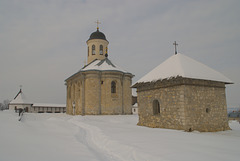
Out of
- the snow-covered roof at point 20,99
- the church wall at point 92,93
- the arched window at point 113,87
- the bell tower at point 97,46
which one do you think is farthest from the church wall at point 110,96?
the snow-covered roof at point 20,99

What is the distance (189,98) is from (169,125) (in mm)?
1899

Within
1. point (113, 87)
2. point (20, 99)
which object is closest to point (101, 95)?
point (113, 87)

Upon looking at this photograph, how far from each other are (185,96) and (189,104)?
484mm

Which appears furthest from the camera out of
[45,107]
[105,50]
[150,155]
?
[45,107]

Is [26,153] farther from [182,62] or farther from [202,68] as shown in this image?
[202,68]

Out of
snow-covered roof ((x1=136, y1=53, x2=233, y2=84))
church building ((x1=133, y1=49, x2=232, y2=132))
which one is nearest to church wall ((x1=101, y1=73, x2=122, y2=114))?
church building ((x1=133, y1=49, x2=232, y2=132))

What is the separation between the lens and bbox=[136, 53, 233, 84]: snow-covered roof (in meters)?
9.77

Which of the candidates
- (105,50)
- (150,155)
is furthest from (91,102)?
(150,155)

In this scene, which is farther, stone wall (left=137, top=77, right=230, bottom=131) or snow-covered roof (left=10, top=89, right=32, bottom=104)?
snow-covered roof (left=10, top=89, right=32, bottom=104)

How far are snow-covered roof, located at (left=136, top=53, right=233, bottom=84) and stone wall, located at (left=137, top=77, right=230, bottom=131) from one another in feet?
1.07

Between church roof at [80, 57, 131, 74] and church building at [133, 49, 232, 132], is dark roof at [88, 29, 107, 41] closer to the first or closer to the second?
→ church roof at [80, 57, 131, 74]

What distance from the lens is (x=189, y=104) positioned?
9.48m

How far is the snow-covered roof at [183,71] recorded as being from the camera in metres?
9.77

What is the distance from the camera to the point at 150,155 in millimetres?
4895
